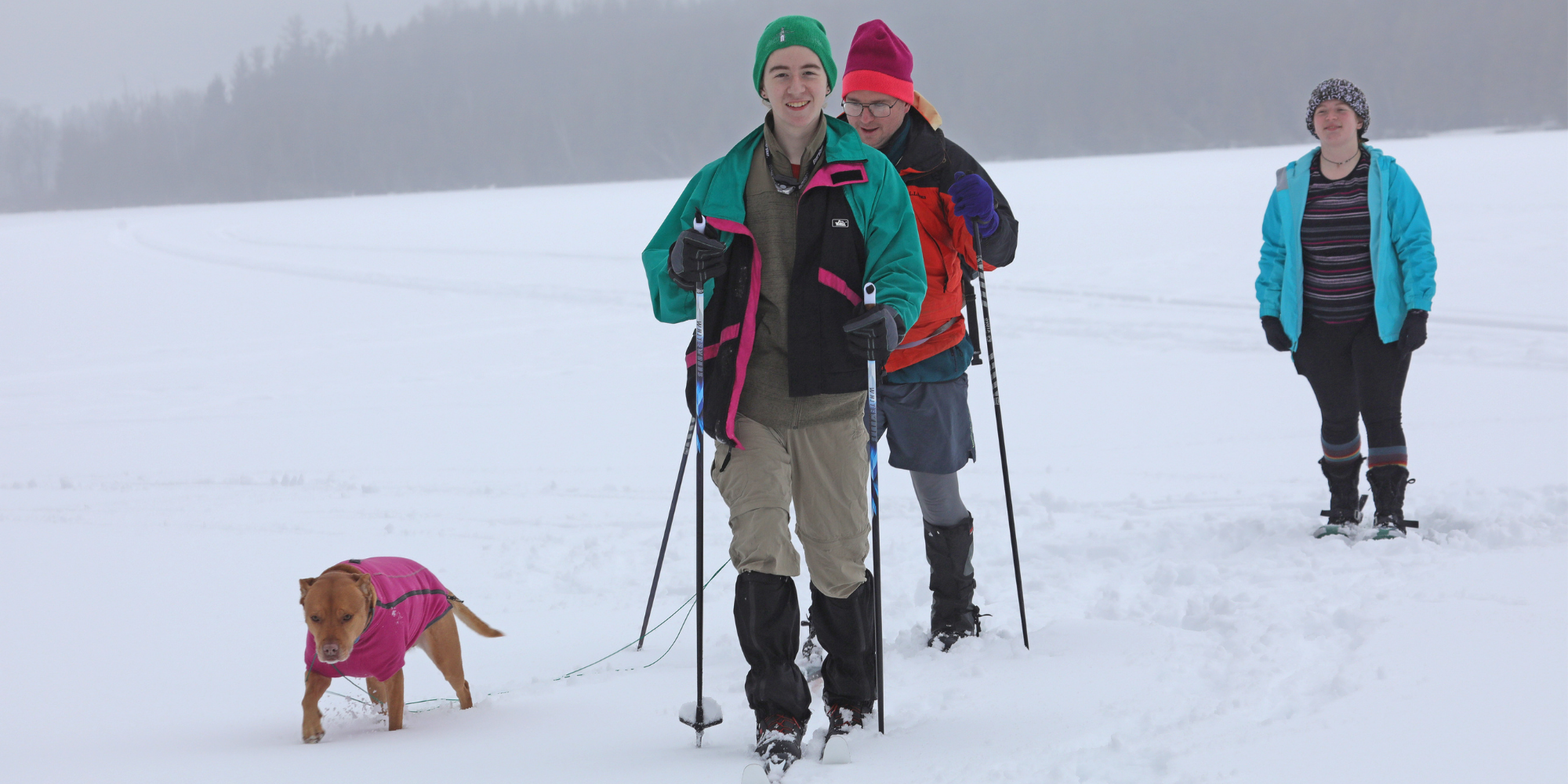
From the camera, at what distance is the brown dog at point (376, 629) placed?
259 centimetres

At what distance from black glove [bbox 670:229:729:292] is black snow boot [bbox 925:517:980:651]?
122 cm

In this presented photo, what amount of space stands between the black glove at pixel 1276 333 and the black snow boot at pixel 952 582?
5.37ft

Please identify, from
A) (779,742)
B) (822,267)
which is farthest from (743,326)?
(779,742)

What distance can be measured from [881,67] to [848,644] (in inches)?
62.5

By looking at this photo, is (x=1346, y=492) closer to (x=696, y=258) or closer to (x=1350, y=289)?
(x=1350, y=289)

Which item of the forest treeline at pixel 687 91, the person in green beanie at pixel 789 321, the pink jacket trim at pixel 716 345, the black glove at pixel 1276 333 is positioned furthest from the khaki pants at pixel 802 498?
the forest treeline at pixel 687 91

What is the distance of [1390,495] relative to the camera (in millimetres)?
3941

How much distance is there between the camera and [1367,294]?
12.8 feet

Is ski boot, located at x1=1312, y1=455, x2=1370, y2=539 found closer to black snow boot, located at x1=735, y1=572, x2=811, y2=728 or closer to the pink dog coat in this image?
black snow boot, located at x1=735, y1=572, x2=811, y2=728

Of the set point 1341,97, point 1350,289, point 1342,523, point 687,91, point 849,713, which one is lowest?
point 849,713

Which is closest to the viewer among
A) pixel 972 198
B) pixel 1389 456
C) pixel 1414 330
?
pixel 972 198

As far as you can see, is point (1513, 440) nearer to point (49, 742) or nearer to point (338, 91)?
point (49, 742)

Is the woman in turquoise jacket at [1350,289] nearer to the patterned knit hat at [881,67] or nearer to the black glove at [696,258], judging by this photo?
the patterned knit hat at [881,67]

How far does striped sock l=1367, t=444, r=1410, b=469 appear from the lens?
397 cm
